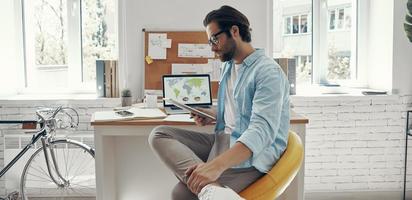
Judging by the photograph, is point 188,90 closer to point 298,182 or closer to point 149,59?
point 149,59

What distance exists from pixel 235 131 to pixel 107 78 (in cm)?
190

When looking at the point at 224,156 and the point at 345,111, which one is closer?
the point at 224,156

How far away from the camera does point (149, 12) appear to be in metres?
3.66

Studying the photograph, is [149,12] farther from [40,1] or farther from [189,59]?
[40,1]

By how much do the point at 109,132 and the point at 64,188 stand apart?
0.99 metres

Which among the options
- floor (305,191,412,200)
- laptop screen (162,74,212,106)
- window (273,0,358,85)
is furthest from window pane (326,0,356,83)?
laptop screen (162,74,212,106)

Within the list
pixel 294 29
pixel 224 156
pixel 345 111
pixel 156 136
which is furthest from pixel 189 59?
pixel 224 156

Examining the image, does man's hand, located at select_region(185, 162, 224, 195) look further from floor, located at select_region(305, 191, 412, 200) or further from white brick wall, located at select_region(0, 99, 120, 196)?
floor, located at select_region(305, 191, 412, 200)

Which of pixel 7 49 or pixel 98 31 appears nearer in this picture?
pixel 7 49

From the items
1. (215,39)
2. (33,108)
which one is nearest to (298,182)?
(215,39)

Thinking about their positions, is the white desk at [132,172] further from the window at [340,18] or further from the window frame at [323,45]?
the window at [340,18]

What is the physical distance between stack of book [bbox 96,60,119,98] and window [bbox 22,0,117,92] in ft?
0.91

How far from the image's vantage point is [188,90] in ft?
10.7

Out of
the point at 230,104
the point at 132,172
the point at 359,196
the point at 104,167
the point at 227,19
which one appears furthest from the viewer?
the point at 359,196
